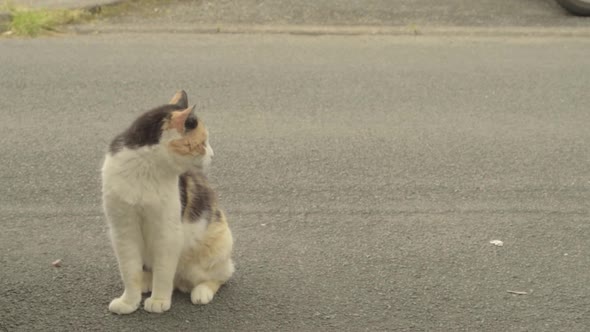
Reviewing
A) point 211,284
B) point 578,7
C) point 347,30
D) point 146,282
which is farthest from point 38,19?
point 578,7

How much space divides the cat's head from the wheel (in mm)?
6790

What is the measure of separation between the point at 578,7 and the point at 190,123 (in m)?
6.89

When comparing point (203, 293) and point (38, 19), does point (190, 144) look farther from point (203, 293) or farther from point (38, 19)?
point (38, 19)

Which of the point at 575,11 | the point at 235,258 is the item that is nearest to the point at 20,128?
the point at 235,258

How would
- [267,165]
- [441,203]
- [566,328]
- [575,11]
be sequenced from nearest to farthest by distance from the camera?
[566,328] < [441,203] < [267,165] < [575,11]

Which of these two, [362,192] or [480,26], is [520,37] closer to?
[480,26]

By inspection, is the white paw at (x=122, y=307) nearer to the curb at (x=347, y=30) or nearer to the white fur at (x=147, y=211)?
the white fur at (x=147, y=211)

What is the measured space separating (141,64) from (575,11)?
5075 mm

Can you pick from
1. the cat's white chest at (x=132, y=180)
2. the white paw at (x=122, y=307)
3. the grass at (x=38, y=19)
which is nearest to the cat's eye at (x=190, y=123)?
the cat's white chest at (x=132, y=180)

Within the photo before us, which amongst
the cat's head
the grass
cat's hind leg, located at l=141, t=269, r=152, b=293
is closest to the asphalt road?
cat's hind leg, located at l=141, t=269, r=152, b=293

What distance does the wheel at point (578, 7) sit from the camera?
28.2ft

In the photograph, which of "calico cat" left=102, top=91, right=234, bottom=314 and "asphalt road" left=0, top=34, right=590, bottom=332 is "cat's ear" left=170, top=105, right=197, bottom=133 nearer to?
"calico cat" left=102, top=91, right=234, bottom=314

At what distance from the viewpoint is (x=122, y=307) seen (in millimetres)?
3479

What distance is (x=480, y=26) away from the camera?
837 centimetres
